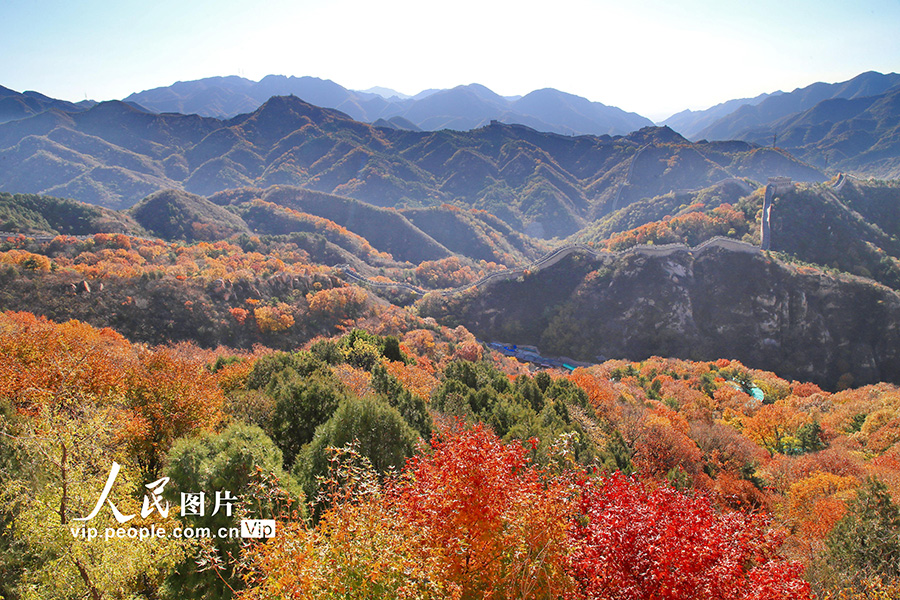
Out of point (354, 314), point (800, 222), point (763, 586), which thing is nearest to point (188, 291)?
point (354, 314)

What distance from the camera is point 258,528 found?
10.7 metres

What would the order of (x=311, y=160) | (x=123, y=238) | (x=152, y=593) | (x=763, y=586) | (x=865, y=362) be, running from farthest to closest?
1. (x=311, y=160)
2. (x=123, y=238)
3. (x=865, y=362)
4. (x=152, y=593)
5. (x=763, y=586)

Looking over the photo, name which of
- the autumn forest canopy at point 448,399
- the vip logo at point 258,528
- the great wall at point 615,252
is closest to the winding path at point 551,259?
the great wall at point 615,252

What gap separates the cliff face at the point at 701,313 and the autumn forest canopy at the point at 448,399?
404mm

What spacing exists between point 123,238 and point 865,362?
393ft

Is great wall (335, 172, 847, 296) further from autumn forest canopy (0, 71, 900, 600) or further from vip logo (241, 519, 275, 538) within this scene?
vip logo (241, 519, 275, 538)

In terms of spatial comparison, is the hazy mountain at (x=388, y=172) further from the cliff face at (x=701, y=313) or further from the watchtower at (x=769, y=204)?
the cliff face at (x=701, y=313)

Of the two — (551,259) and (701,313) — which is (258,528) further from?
(551,259)

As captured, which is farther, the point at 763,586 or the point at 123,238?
the point at 123,238

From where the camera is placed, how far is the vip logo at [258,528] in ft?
32.4

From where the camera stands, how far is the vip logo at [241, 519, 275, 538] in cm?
987

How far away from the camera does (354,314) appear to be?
67812 mm

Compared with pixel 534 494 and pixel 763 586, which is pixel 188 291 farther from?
pixel 763 586

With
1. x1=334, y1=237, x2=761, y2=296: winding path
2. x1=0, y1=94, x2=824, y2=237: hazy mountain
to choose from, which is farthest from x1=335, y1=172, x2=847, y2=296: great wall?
x1=0, y1=94, x2=824, y2=237: hazy mountain
